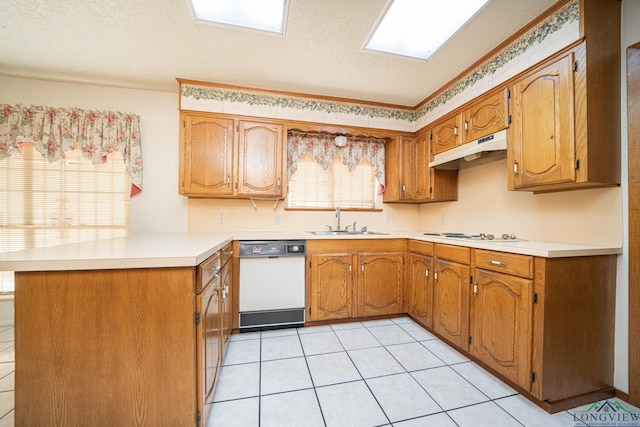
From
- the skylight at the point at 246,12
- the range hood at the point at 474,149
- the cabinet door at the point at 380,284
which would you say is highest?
the skylight at the point at 246,12

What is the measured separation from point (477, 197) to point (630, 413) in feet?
5.60

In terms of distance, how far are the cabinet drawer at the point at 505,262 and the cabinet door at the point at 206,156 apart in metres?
2.28

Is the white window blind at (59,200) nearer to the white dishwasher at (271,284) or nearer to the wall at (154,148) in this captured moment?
the wall at (154,148)

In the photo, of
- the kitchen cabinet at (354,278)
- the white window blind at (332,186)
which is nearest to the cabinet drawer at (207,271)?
the kitchen cabinet at (354,278)

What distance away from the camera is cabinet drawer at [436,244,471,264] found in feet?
6.22

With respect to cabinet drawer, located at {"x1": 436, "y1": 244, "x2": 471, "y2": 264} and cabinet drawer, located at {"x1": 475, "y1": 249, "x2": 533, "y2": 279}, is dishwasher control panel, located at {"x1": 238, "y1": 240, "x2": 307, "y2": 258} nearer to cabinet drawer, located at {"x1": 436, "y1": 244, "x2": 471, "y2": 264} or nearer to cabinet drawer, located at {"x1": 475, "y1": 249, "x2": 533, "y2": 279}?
cabinet drawer, located at {"x1": 436, "y1": 244, "x2": 471, "y2": 264}

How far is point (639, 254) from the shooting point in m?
1.42

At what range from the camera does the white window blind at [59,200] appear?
240cm

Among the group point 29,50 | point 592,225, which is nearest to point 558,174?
point 592,225

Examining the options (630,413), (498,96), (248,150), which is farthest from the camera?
(248,150)

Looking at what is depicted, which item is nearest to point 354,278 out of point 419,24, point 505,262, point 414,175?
point 505,262

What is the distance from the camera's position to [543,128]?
5.37ft

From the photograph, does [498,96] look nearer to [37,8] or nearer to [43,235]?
[37,8]

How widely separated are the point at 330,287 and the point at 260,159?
4.91 ft
